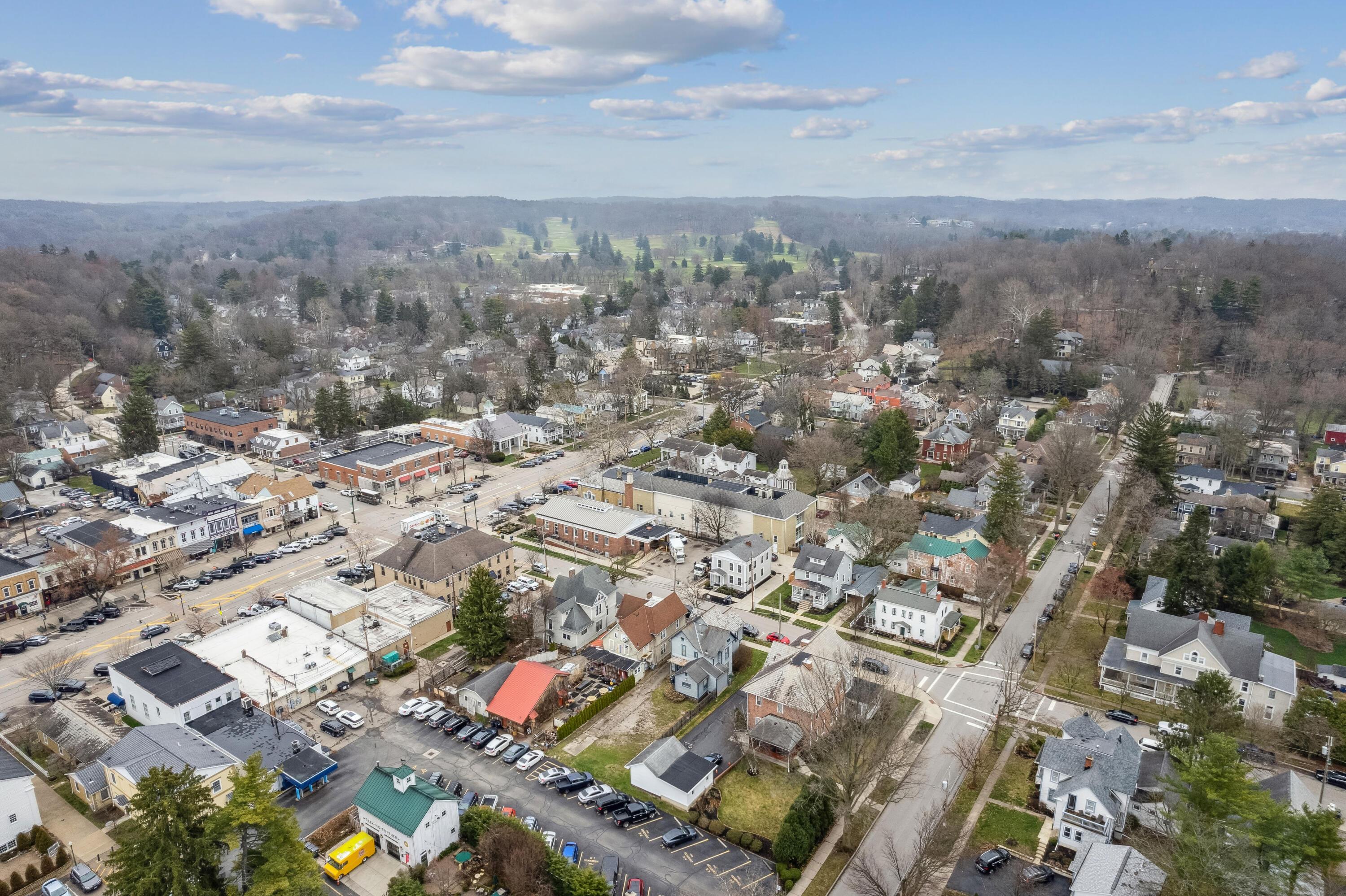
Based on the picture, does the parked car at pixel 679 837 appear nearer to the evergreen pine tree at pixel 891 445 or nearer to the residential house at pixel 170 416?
the evergreen pine tree at pixel 891 445

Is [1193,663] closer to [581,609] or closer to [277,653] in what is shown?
[581,609]

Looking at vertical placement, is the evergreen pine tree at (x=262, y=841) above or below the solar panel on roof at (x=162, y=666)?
above

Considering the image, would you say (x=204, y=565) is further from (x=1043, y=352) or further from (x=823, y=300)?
(x=823, y=300)

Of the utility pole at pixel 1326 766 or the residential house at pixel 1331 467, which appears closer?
the utility pole at pixel 1326 766

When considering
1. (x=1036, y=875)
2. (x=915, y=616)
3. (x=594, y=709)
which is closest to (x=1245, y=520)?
(x=915, y=616)

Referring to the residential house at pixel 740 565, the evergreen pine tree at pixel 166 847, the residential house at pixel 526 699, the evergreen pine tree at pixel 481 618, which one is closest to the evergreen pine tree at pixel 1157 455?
the residential house at pixel 740 565

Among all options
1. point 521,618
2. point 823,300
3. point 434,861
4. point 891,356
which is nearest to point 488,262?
point 823,300
